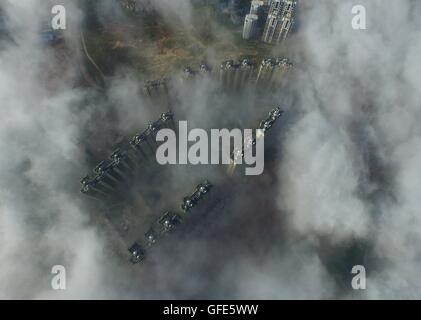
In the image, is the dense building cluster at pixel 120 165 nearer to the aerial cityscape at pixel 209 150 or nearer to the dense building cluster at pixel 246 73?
the aerial cityscape at pixel 209 150

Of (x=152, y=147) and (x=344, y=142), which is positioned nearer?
(x=152, y=147)

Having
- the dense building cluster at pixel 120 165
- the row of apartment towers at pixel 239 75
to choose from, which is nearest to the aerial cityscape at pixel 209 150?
the dense building cluster at pixel 120 165

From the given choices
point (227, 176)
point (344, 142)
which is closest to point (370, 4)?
point (344, 142)

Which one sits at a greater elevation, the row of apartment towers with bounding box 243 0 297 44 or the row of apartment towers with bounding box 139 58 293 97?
the row of apartment towers with bounding box 243 0 297 44

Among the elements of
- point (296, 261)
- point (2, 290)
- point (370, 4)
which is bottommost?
point (2, 290)

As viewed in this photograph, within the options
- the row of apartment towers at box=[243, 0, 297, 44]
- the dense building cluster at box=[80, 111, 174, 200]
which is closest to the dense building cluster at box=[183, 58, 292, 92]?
the row of apartment towers at box=[243, 0, 297, 44]

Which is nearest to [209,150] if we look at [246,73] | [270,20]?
[246,73]

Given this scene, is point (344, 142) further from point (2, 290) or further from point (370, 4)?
point (2, 290)

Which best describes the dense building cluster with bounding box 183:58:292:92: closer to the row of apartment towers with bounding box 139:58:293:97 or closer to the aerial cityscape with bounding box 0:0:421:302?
the row of apartment towers with bounding box 139:58:293:97
